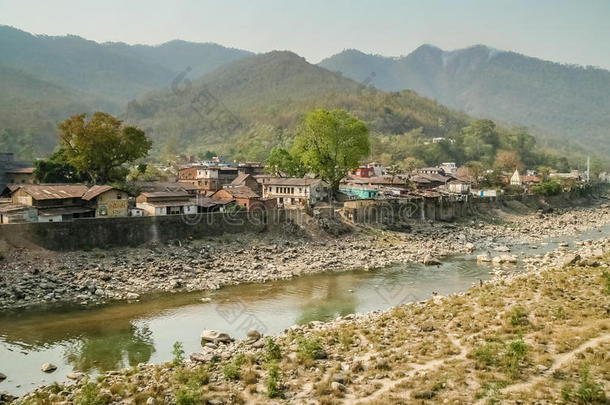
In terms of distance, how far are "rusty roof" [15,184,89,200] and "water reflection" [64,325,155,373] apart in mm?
16138

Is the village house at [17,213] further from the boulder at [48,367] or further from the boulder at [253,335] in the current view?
the boulder at [253,335]

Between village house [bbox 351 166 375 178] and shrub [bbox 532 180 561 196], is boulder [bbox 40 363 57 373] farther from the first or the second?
shrub [bbox 532 180 561 196]

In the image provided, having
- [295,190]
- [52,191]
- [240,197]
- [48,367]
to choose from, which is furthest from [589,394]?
[295,190]

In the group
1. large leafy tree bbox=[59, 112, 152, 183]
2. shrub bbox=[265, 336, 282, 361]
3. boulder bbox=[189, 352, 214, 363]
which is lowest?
boulder bbox=[189, 352, 214, 363]

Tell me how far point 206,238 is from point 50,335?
15.9 meters

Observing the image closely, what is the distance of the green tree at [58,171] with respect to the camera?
1572 inches

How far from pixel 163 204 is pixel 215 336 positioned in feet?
62.8

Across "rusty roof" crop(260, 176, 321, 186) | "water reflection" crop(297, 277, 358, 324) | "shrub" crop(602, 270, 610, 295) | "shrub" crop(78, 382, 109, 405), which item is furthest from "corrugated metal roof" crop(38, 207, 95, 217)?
"shrub" crop(602, 270, 610, 295)

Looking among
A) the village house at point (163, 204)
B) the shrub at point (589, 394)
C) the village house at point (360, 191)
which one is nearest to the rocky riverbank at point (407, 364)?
the shrub at point (589, 394)

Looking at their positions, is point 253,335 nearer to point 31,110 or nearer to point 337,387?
point 337,387

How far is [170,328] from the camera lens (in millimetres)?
20094

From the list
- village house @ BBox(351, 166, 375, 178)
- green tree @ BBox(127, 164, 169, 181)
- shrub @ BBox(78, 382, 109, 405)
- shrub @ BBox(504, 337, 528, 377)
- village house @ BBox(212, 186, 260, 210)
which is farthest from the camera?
village house @ BBox(351, 166, 375, 178)

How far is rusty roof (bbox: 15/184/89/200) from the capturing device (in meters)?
31.1

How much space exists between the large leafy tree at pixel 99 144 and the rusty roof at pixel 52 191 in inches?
184
